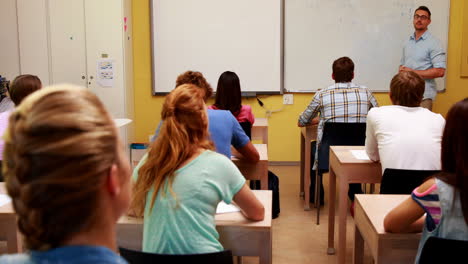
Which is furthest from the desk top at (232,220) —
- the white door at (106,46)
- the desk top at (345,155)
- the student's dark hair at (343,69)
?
the white door at (106,46)

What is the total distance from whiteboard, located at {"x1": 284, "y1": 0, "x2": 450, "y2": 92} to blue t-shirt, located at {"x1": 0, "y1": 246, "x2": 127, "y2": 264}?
17.0ft

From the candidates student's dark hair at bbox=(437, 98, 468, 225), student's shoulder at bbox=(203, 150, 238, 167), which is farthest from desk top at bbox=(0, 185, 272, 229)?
student's dark hair at bbox=(437, 98, 468, 225)

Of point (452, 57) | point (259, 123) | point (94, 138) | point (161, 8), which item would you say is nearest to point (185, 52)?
point (161, 8)

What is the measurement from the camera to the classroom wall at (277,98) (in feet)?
18.7

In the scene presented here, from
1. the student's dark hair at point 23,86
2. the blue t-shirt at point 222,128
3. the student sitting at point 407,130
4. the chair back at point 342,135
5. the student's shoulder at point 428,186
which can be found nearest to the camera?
the student's shoulder at point 428,186

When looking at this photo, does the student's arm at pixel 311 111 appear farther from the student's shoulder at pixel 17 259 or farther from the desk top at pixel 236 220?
the student's shoulder at pixel 17 259

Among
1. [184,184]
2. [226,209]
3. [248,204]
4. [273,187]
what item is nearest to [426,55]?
[273,187]

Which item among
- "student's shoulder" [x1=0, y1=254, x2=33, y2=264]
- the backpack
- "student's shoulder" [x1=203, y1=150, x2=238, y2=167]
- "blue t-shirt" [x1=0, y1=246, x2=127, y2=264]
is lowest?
the backpack

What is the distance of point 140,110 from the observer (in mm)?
6004

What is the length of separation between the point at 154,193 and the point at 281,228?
2355 mm

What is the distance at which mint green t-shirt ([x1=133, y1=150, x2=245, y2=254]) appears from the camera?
1691 mm

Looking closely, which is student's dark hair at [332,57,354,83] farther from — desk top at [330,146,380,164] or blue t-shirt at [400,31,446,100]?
blue t-shirt at [400,31,446,100]

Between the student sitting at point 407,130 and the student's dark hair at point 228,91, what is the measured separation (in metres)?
1.03

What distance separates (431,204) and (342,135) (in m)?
2.13
